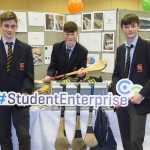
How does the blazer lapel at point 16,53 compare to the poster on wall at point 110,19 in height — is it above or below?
below

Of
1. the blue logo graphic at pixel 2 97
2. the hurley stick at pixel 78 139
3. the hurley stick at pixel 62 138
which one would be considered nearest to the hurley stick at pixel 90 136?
the hurley stick at pixel 78 139

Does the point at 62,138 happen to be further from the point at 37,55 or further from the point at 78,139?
the point at 37,55

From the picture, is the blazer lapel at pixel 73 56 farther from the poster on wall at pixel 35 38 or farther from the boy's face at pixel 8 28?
the poster on wall at pixel 35 38

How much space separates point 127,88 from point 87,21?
1.47 m

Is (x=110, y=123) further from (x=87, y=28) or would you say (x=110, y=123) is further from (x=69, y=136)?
(x=87, y=28)

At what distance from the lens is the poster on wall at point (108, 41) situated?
9.19 ft

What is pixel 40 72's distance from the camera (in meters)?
3.00

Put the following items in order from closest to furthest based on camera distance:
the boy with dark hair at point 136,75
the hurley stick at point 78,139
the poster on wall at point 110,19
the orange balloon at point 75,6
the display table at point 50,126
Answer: the boy with dark hair at point 136,75 < the hurley stick at point 78,139 < the display table at point 50,126 < the poster on wall at point 110,19 < the orange balloon at point 75,6

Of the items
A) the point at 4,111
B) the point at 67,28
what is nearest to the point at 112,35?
the point at 67,28

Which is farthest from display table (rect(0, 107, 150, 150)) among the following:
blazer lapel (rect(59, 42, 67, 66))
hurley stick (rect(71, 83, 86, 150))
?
blazer lapel (rect(59, 42, 67, 66))

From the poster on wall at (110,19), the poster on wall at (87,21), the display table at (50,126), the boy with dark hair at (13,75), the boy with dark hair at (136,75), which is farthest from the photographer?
the poster on wall at (87,21)

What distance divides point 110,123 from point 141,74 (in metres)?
0.56

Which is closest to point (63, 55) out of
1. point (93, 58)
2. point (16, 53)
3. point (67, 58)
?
point (67, 58)

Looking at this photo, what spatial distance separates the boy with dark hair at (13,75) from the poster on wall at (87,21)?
1.31 meters
